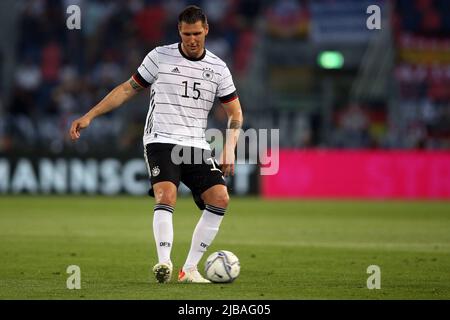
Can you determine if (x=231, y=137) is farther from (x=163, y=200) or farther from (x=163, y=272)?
(x=163, y=272)

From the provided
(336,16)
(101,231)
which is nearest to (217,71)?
(101,231)

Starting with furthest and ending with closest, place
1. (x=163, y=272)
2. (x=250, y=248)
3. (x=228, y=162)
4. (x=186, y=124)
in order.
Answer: (x=250, y=248) → (x=186, y=124) → (x=228, y=162) → (x=163, y=272)

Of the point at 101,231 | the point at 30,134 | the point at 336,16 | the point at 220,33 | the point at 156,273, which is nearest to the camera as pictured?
the point at 156,273

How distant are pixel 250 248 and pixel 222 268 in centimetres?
402

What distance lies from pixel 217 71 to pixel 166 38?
737 inches

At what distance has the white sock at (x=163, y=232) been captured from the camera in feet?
29.6

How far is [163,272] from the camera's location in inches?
352

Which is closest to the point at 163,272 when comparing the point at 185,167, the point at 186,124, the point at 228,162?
the point at 185,167

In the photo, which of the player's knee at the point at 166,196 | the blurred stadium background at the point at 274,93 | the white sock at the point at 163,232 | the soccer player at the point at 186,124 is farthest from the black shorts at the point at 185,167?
the blurred stadium background at the point at 274,93

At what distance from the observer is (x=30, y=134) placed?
2459cm

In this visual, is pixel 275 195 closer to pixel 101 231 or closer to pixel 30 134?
pixel 30 134

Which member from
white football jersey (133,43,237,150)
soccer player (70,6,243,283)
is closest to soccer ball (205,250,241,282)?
soccer player (70,6,243,283)

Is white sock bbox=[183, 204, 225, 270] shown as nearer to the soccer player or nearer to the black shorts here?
the soccer player
